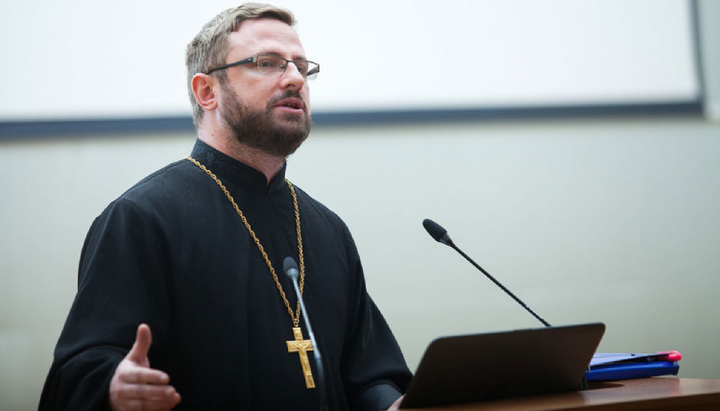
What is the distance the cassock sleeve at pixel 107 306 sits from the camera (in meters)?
1.43

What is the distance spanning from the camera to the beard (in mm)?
1985

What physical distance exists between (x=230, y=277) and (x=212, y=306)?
0.31ft

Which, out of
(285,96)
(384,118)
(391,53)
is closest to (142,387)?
(285,96)

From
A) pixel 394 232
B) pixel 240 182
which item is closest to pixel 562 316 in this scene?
pixel 394 232

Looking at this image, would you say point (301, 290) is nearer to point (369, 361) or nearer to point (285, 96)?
point (369, 361)

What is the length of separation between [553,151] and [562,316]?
2.42 feet

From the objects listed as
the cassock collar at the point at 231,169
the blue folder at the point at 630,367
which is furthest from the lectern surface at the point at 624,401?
the cassock collar at the point at 231,169

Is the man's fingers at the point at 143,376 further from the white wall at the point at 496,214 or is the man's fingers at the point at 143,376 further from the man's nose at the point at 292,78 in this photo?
the white wall at the point at 496,214

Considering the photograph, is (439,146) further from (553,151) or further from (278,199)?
(278,199)

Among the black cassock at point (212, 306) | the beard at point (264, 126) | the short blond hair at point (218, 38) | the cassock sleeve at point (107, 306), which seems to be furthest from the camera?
the short blond hair at point (218, 38)

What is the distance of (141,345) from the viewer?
127 centimetres

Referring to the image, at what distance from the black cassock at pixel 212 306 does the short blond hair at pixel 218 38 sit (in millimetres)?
232

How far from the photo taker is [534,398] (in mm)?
1373

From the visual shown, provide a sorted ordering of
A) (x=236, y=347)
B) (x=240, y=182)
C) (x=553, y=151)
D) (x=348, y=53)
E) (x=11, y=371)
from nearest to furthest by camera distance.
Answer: (x=236, y=347)
(x=240, y=182)
(x=11, y=371)
(x=348, y=53)
(x=553, y=151)
